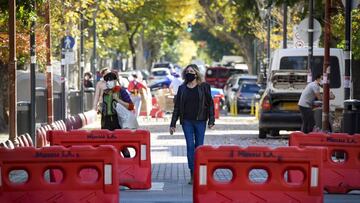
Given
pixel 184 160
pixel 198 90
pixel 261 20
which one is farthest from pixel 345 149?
pixel 261 20

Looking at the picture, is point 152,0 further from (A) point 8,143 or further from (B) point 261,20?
(A) point 8,143

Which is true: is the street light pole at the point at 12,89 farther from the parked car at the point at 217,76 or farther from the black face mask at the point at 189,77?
the parked car at the point at 217,76

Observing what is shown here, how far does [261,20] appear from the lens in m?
47.1

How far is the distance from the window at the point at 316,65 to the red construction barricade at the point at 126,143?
11.1m

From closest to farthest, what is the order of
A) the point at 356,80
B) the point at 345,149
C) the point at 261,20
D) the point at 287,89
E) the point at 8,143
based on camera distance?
the point at 345,149 < the point at 8,143 < the point at 287,89 < the point at 356,80 < the point at 261,20

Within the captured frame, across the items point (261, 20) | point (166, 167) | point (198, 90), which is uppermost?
point (261, 20)

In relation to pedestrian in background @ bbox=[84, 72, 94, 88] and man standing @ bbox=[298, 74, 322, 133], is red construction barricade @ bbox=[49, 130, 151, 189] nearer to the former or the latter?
man standing @ bbox=[298, 74, 322, 133]

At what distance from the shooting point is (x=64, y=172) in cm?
1133

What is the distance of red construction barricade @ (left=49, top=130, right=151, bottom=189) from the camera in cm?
1405

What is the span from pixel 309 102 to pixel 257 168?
10581 millimetres

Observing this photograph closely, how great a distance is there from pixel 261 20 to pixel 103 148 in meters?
36.5

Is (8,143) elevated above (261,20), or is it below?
below

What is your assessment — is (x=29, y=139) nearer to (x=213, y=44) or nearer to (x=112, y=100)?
(x=112, y=100)

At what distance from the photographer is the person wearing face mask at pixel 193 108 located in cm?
1454
